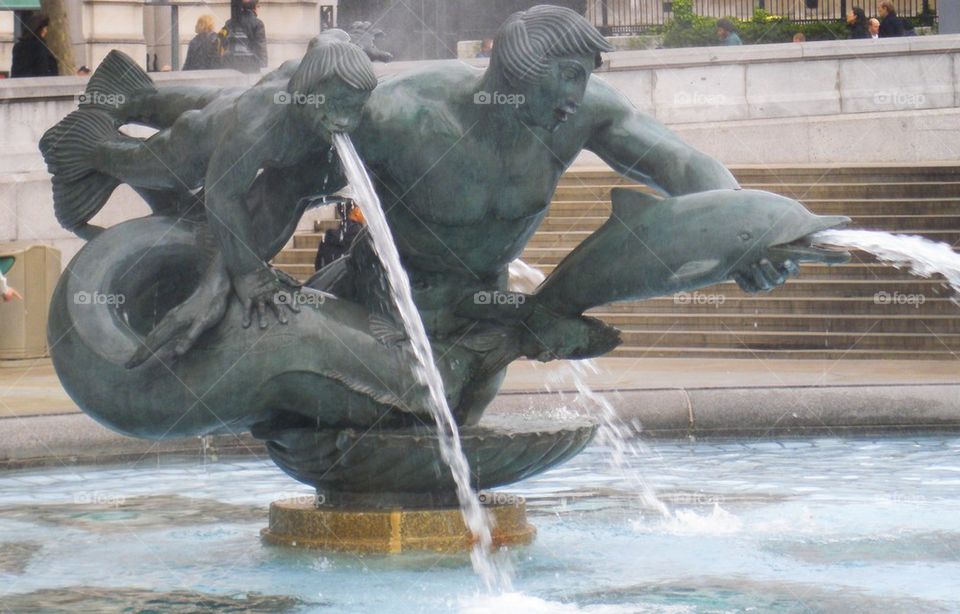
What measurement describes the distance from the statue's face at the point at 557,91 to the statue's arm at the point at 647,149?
29 centimetres

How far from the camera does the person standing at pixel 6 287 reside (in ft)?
47.0

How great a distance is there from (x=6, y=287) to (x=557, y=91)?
9328 mm

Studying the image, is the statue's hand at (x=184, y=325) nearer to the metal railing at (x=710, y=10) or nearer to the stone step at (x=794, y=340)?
the stone step at (x=794, y=340)

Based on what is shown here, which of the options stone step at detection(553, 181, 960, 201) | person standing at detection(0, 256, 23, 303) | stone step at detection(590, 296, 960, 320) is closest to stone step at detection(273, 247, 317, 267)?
stone step at detection(553, 181, 960, 201)

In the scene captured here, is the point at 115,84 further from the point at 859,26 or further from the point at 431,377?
the point at 859,26

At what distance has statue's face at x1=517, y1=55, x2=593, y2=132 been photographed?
5.91m

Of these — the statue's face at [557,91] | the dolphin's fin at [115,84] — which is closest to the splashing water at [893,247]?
the statue's face at [557,91]

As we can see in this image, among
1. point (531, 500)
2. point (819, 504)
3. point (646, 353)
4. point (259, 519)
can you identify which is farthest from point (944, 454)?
point (646, 353)

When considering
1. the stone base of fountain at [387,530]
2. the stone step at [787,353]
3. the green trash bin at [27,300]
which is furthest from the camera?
the green trash bin at [27,300]

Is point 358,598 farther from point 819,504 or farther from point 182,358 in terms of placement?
point 819,504

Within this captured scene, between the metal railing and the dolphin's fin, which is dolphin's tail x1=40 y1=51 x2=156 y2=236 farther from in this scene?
the metal railing

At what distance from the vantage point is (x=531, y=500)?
7.96 metres

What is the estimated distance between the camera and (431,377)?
6371 millimetres

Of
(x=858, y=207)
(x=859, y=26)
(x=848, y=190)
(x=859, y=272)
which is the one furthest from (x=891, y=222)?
(x=859, y=26)
